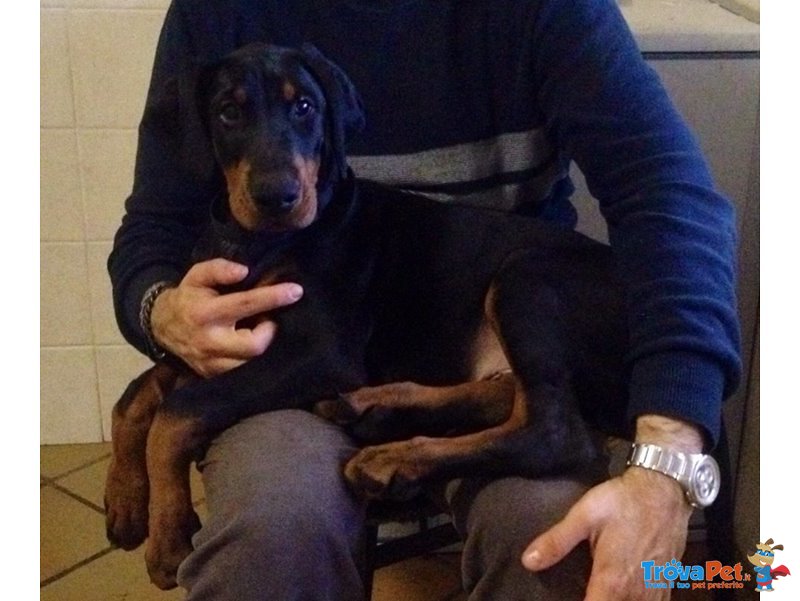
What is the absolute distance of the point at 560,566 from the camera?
1.08 metres

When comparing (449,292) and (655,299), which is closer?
(655,299)

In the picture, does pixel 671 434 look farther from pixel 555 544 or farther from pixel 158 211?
pixel 158 211

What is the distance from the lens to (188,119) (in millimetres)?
1342

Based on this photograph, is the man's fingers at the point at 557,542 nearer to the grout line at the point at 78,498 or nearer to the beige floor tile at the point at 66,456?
the grout line at the point at 78,498

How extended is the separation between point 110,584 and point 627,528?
1181mm

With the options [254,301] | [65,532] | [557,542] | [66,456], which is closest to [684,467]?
[557,542]

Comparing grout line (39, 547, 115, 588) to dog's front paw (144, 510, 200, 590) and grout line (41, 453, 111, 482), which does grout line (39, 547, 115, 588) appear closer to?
grout line (41, 453, 111, 482)

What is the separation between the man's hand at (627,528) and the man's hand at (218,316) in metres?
0.46

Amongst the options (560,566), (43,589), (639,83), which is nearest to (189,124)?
(639,83)

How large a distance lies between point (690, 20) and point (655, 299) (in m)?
0.75

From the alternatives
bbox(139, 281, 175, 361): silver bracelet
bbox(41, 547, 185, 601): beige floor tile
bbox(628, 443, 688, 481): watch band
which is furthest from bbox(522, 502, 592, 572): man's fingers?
bbox(41, 547, 185, 601): beige floor tile

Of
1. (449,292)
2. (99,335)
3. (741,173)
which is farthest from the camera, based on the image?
(99,335)

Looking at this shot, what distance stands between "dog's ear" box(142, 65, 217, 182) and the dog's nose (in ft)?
0.46
